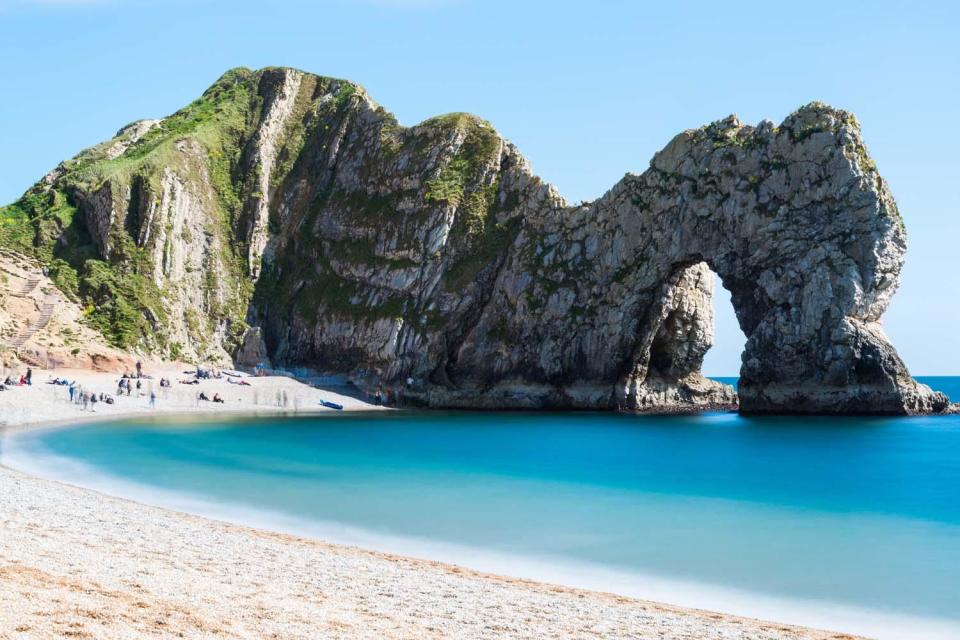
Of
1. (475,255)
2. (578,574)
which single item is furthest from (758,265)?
(578,574)

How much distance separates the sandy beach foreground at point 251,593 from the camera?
337 inches

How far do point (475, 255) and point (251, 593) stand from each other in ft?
194

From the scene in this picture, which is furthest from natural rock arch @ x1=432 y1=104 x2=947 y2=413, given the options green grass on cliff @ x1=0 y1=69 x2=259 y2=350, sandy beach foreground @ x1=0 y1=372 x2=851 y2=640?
sandy beach foreground @ x1=0 y1=372 x2=851 y2=640

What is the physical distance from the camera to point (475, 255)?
69250mm

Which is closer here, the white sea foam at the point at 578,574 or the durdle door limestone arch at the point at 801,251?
the white sea foam at the point at 578,574

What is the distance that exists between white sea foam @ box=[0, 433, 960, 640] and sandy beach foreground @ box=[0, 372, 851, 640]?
3.36 feet

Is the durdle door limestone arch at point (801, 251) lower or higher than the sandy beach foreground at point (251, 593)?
higher

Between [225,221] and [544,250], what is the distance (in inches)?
1281

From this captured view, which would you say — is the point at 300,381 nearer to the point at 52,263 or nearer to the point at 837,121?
the point at 52,263

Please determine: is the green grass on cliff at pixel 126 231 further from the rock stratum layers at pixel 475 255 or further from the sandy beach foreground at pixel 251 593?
the sandy beach foreground at pixel 251 593

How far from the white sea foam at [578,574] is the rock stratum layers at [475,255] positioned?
139 ft

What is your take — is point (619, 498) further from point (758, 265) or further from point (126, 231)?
point (126, 231)

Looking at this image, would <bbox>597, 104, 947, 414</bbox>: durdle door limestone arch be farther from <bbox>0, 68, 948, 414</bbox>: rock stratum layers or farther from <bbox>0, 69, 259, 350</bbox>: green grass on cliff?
<bbox>0, 69, 259, 350</bbox>: green grass on cliff

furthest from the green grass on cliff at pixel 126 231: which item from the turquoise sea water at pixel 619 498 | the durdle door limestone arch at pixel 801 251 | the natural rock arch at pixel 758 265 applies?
the durdle door limestone arch at pixel 801 251
